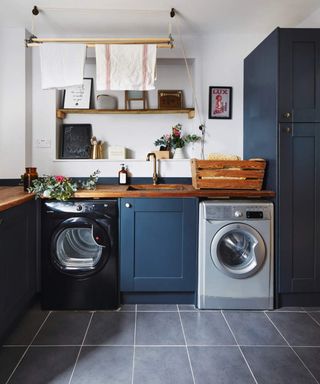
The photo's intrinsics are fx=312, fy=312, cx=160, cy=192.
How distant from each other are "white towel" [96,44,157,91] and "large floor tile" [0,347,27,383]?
1.92 m

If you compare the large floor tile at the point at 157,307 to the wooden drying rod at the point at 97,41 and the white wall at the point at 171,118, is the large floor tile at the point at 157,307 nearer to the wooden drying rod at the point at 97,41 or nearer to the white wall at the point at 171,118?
the white wall at the point at 171,118

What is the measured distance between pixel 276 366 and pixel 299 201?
114 cm

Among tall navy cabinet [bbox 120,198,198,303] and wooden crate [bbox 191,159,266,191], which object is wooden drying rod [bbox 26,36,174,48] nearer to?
wooden crate [bbox 191,159,266,191]

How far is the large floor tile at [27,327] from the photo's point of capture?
1.94 meters

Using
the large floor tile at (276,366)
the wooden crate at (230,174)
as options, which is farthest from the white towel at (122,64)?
the large floor tile at (276,366)

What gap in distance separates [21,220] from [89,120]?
4.42 feet

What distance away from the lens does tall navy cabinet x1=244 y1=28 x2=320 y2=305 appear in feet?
7.40

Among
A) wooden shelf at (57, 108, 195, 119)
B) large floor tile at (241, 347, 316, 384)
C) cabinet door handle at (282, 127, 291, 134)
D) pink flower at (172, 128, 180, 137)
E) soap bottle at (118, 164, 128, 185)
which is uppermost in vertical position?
wooden shelf at (57, 108, 195, 119)

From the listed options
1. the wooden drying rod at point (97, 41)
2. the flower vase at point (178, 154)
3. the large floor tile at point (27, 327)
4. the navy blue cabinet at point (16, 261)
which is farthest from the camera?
the flower vase at point (178, 154)

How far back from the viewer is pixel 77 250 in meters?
2.49

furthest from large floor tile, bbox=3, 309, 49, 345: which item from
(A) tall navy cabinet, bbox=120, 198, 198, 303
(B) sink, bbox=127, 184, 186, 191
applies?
(B) sink, bbox=127, 184, 186, 191

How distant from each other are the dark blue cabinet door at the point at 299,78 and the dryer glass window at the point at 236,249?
925mm

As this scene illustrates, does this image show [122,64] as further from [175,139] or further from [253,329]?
[253,329]

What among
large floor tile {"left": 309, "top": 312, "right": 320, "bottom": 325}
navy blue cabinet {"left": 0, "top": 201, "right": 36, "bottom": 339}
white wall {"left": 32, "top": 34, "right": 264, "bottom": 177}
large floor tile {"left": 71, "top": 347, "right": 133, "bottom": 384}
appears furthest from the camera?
white wall {"left": 32, "top": 34, "right": 264, "bottom": 177}
